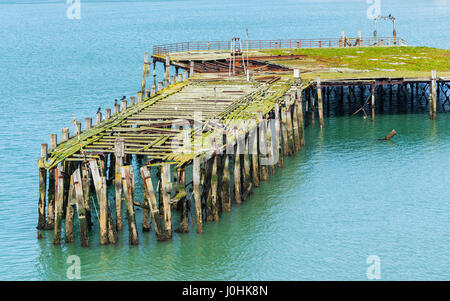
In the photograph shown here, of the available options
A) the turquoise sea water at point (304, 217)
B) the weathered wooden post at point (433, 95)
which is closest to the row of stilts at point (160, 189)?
the turquoise sea water at point (304, 217)

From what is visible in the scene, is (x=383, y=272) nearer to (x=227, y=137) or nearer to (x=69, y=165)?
(x=227, y=137)

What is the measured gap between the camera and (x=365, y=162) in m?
46.2

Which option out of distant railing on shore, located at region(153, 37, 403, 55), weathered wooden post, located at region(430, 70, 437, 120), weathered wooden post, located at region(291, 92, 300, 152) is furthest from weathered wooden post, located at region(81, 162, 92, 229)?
distant railing on shore, located at region(153, 37, 403, 55)

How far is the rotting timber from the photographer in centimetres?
3188

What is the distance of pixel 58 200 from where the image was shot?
103ft

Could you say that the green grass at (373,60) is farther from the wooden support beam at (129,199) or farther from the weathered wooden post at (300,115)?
the wooden support beam at (129,199)

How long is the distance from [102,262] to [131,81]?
5912 centimetres

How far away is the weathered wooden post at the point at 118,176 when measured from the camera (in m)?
31.5

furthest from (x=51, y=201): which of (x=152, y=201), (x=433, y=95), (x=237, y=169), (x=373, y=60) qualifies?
(x=373, y=60)

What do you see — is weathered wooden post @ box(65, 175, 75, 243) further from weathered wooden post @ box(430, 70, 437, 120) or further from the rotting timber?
weathered wooden post @ box(430, 70, 437, 120)

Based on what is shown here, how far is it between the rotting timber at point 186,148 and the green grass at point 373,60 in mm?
355

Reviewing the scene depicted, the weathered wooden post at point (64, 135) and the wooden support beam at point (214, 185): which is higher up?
the weathered wooden post at point (64, 135)

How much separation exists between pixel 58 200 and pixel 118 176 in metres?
2.75
